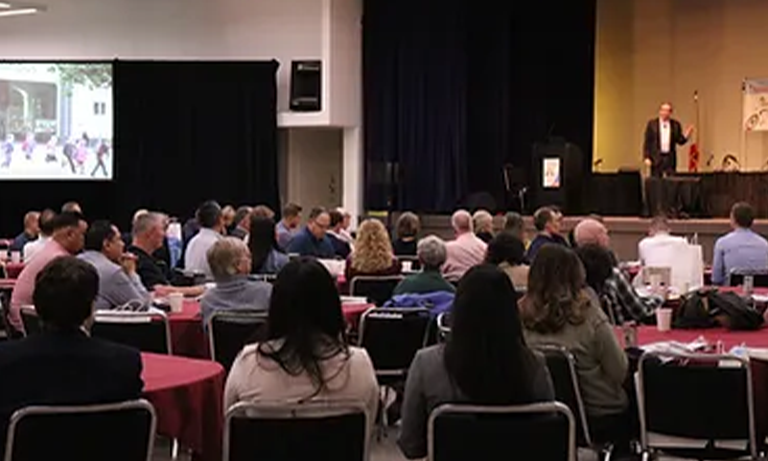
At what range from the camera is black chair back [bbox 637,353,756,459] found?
452cm

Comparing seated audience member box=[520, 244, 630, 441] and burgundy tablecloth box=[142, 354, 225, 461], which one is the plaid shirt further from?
burgundy tablecloth box=[142, 354, 225, 461]

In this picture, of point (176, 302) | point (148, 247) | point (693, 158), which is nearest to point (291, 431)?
point (176, 302)

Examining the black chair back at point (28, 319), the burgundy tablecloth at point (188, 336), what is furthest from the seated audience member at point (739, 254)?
the black chair back at point (28, 319)

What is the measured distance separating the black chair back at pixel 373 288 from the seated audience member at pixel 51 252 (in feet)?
6.11

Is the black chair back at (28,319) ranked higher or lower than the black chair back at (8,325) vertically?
higher

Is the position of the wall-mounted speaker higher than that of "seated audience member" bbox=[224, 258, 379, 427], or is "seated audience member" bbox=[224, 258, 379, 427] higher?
the wall-mounted speaker

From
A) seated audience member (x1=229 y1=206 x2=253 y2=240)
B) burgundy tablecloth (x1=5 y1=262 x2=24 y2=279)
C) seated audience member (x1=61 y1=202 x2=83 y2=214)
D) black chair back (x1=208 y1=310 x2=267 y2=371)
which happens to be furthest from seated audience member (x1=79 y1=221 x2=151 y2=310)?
seated audience member (x1=229 y1=206 x2=253 y2=240)

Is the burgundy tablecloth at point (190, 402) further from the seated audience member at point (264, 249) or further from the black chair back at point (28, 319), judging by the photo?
the seated audience member at point (264, 249)

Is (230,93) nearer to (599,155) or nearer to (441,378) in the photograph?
(599,155)

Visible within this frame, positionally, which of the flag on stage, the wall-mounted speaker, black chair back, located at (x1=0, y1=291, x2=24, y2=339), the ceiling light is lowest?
black chair back, located at (x1=0, y1=291, x2=24, y2=339)

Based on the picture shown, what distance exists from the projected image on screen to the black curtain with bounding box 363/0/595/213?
366 centimetres

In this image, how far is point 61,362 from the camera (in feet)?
11.5

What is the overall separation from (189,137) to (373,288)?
342 inches

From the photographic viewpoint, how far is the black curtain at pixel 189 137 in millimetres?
16062
